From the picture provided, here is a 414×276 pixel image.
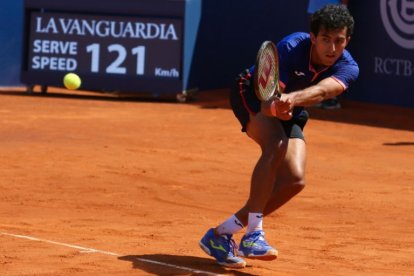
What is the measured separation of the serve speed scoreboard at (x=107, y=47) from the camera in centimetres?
1491

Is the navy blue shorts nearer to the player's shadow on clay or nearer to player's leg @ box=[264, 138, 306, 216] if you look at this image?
player's leg @ box=[264, 138, 306, 216]

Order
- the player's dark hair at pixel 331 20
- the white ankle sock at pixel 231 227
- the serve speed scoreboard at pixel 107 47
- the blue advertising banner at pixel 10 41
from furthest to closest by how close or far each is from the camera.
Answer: the blue advertising banner at pixel 10 41 < the serve speed scoreboard at pixel 107 47 < the white ankle sock at pixel 231 227 < the player's dark hair at pixel 331 20

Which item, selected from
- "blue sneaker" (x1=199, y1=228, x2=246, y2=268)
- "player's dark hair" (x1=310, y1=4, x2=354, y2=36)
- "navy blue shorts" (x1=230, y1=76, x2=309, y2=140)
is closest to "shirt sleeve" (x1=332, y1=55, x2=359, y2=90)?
"player's dark hair" (x1=310, y1=4, x2=354, y2=36)

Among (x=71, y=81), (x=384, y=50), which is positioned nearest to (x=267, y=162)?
(x=71, y=81)

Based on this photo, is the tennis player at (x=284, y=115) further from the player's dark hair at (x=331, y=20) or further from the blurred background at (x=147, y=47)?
the blurred background at (x=147, y=47)

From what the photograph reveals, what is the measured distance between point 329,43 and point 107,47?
9715 mm

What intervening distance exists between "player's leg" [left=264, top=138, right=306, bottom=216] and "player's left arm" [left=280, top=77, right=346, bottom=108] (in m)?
0.40

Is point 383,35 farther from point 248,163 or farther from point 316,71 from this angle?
point 316,71

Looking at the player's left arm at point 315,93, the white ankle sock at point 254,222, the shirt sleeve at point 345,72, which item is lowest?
the white ankle sock at point 254,222

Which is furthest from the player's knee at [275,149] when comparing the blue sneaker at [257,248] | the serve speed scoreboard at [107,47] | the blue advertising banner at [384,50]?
the serve speed scoreboard at [107,47]

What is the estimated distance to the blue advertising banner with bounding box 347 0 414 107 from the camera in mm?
14383

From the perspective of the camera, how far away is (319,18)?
5.59 m

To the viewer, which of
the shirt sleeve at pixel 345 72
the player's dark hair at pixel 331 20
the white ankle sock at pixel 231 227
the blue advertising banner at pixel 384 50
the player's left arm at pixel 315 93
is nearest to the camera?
the player's left arm at pixel 315 93

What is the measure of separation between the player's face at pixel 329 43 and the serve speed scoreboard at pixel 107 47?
9333mm
